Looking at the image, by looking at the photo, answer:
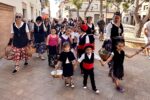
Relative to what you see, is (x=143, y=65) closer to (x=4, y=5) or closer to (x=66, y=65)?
(x=66, y=65)

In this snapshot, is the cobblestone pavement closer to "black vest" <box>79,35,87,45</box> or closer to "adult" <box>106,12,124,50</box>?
"black vest" <box>79,35,87,45</box>

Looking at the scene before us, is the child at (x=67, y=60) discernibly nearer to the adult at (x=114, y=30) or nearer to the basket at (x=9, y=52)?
the adult at (x=114, y=30)

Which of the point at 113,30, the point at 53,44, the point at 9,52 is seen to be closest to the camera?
the point at 113,30

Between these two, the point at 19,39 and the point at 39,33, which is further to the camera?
the point at 39,33

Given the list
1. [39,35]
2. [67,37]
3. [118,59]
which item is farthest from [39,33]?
[118,59]

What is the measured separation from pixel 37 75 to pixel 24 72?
1.76 feet

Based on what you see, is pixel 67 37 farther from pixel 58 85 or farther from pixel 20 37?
pixel 58 85

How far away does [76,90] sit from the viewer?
247 inches

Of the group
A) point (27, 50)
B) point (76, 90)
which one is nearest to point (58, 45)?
point (27, 50)

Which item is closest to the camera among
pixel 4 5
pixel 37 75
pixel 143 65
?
pixel 37 75

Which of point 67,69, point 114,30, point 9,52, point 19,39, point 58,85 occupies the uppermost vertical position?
point 114,30

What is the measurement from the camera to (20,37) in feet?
25.9

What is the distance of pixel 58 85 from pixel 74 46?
208 cm

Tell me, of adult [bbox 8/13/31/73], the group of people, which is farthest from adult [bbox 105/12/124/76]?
adult [bbox 8/13/31/73]
